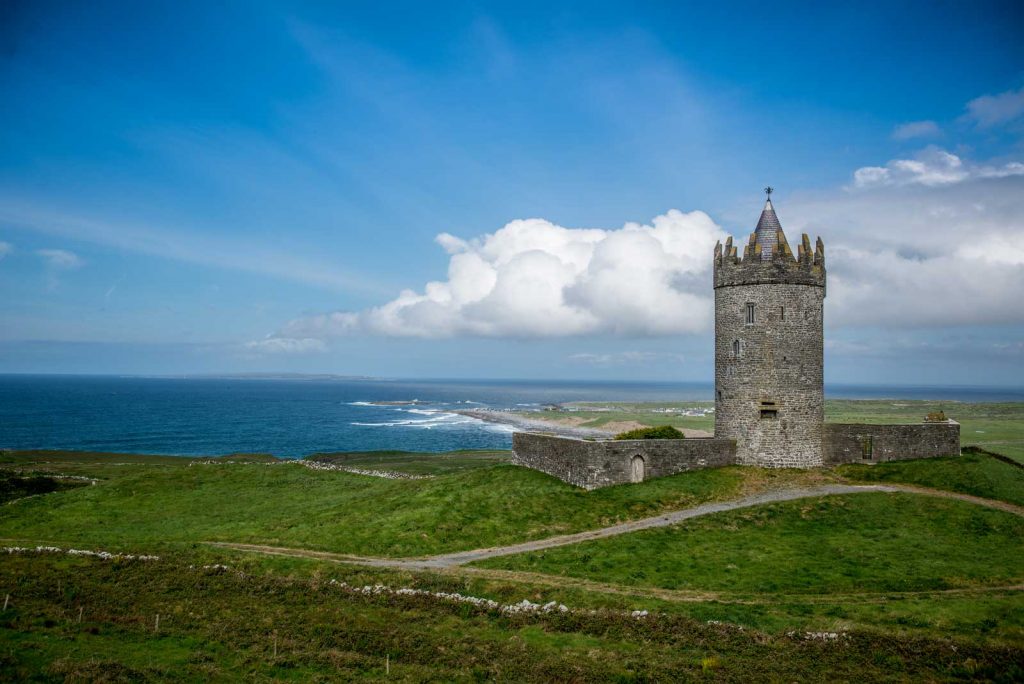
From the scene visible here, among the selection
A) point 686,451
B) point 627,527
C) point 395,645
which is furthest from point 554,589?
point 686,451

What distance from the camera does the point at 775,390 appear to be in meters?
32.8

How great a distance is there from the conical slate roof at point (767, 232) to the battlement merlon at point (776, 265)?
0.05 m

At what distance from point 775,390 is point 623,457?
903cm

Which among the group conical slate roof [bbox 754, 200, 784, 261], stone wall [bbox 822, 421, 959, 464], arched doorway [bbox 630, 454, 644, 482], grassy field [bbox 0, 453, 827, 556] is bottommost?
grassy field [bbox 0, 453, 827, 556]

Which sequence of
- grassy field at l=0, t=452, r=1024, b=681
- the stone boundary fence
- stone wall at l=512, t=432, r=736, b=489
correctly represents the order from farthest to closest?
the stone boundary fence → stone wall at l=512, t=432, r=736, b=489 → grassy field at l=0, t=452, r=1024, b=681

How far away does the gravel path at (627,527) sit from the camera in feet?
80.9

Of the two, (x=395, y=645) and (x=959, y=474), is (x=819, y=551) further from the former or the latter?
(x=395, y=645)

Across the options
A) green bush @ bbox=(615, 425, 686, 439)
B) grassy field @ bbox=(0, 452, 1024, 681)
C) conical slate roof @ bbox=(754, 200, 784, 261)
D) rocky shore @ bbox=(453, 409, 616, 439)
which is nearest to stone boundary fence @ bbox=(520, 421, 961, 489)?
grassy field @ bbox=(0, 452, 1024, 681)

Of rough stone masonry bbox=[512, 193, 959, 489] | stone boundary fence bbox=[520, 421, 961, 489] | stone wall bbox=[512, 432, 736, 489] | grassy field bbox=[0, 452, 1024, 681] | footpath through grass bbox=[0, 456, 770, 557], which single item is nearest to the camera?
grassy field bbox=[0, 452, 1024, 681]

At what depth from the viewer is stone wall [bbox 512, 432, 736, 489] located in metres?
30.5

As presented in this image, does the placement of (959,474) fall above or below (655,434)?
below

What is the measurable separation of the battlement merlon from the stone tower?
0.05 meters

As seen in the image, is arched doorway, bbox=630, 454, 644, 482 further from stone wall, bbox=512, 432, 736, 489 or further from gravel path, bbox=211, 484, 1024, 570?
gravel path, bbox=211, 484, 1024, 570

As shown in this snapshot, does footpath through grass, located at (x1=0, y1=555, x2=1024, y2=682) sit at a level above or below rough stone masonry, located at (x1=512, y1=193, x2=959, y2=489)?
below
